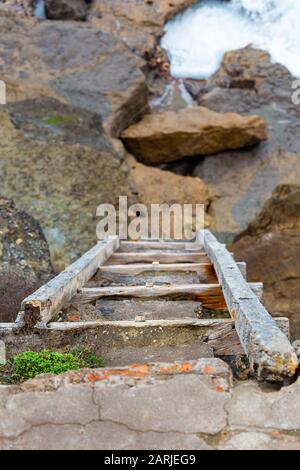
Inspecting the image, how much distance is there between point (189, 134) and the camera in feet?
42.1

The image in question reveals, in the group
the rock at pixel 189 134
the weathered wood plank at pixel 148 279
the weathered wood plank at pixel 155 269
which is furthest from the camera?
the rock at pixel 189 134

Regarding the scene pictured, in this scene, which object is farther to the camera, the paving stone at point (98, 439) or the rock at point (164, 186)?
the rock at point (164, 186)

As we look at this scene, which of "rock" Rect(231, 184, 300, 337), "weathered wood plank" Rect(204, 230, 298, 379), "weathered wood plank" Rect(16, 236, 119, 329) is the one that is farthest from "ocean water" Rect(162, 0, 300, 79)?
"weathered wood plank" Rect(204, 230, 298, 379)

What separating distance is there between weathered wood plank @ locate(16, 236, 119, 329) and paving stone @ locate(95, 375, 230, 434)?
3.08ft

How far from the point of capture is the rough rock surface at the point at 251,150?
41.4 feet

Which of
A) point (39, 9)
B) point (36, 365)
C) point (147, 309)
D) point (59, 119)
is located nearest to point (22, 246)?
point (147, 309)

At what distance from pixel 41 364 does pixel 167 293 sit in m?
1.51

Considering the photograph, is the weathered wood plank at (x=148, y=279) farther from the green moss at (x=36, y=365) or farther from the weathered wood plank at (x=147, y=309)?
the green moss at (x=36, y=365)

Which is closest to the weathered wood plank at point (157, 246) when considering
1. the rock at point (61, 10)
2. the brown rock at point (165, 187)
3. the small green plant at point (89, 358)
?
the small green plant at point (89, 358)

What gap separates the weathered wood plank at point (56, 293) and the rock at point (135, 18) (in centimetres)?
1241

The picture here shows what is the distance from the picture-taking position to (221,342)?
298 centimetres

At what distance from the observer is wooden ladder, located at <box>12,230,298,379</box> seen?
2402 mm

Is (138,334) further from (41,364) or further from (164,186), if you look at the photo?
(164,186)

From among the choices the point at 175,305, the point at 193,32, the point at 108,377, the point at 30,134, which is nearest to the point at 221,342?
the point at 175,305
